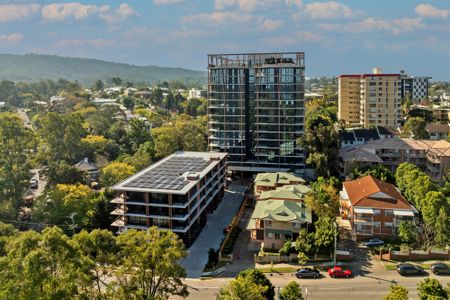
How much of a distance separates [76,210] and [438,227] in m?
43.8

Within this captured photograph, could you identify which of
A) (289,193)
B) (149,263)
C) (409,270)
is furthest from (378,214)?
(149,263)

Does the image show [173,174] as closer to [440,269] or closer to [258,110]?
[258,110]

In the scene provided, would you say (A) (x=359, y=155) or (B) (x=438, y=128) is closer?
(A) (x=359, y=155)

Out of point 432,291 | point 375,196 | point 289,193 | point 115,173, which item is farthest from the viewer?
point 115,173

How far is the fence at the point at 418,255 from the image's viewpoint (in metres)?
44.7

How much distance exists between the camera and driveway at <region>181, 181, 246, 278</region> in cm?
4608

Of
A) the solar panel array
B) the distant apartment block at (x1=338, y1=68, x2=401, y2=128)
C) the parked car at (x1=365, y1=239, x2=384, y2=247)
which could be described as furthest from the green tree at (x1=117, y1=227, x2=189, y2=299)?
the distant apartment block at (x1=338, y1=68, x2=401, y2=128)

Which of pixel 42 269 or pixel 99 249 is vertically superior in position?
pixel 42 269

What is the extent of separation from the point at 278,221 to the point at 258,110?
31.6 metres

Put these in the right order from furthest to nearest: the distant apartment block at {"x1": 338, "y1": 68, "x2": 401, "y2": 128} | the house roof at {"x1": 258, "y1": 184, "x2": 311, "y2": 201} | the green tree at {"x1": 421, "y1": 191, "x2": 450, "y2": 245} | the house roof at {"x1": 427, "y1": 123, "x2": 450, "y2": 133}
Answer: the distant apartment block at {"x1": 338, "y1": 68, "x2": 401, "y2": 128}, the house roof at {"x1": 427, "y1": 123, "x2": 450, "y2": 133}, the house roof at {"x1": 258, "y1": 184, "x2": 311, "y2": 201}, the green tree at {"x1": 421, "y1": 191, "x2": 450, "y2": 245}

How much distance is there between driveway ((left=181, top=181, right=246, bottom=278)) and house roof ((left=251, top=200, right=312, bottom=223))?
690 cm

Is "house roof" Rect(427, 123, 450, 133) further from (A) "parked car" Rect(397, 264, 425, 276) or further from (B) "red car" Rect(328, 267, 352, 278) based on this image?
(B) "red car" Rect(328, 267, 352, 278)

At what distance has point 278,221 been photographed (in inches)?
1880

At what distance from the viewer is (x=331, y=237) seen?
44.8 meters
